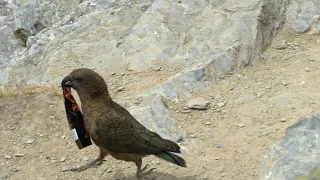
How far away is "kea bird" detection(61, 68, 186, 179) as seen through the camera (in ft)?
18.8

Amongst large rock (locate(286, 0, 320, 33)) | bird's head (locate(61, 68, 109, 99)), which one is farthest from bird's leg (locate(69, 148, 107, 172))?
large rock (locate(286, 0, 320, 33))

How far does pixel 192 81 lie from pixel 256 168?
2322mm

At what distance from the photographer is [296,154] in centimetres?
552

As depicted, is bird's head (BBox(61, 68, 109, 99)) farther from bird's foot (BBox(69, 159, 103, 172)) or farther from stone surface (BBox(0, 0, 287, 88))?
stone surface (BBox(0, 0, 287, 88))

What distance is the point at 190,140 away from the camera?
7012 millimetres

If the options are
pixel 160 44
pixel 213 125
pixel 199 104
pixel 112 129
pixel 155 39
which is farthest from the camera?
pixel 155 39

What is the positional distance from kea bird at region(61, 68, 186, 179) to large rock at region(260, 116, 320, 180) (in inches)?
40.1

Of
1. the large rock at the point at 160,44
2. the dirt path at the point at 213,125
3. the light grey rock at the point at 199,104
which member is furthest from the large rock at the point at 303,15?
the light grey rock at the point at 199,104

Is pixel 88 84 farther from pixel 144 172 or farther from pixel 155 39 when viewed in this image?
pixel 155 39

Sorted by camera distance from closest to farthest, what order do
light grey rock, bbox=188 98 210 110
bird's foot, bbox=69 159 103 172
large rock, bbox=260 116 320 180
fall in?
large rock, bbox=260 116 320 180 < bird's foot, bbox=69 159 103 172 < light grey rock, bbox=188 98 210 110

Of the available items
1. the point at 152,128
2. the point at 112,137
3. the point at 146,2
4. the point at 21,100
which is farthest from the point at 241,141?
the point at 146,2

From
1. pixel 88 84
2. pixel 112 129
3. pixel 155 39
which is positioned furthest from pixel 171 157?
pixel 155 39

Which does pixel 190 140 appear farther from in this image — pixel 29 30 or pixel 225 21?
pixel 29 30

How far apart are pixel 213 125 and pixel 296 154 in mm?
1944
